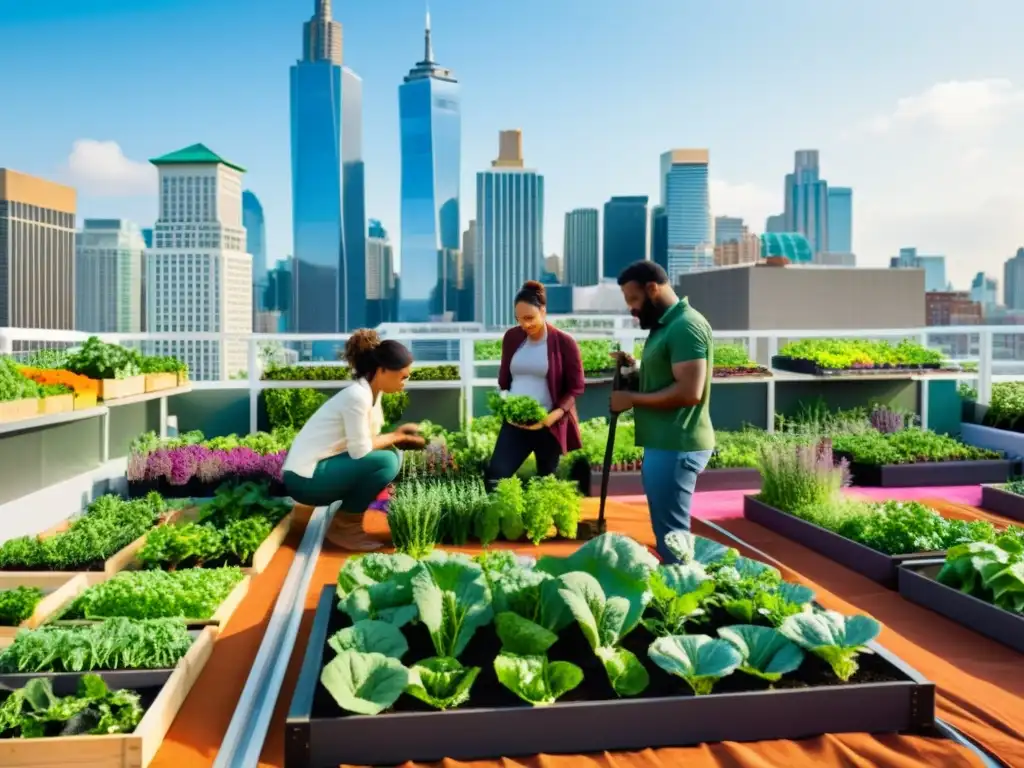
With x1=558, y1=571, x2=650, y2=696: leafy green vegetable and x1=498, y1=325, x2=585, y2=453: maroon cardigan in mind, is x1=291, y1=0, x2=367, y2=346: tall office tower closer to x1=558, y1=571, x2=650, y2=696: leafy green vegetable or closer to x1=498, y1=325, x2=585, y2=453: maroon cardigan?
x1=498, y1=325, x2=585, y2=453: maroon cardigan

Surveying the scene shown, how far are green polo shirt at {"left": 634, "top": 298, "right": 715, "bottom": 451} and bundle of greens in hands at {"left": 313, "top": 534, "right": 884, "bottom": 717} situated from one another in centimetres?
55

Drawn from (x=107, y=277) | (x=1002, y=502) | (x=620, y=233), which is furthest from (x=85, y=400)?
(x=620, y=233)

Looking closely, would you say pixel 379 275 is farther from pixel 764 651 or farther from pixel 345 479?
pixel 764 651

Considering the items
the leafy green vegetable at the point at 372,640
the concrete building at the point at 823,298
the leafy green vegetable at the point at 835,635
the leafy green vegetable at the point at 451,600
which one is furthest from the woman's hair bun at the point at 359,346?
the concrete building at the point at 823,298

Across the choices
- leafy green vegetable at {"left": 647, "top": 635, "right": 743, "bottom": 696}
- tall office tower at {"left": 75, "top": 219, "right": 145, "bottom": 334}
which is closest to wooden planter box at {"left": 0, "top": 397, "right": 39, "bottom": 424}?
leafy green vegetable at {"left": 647, "top": 635, "right": 743, "bottom": 696}

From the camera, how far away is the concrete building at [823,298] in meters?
39.3

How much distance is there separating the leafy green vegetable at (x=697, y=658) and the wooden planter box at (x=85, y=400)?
4323 millimetres

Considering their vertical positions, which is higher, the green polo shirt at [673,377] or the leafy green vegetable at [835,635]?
the green polo shirt at [673,377]

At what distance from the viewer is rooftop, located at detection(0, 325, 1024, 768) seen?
2.77 metres

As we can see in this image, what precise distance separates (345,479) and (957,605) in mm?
3070

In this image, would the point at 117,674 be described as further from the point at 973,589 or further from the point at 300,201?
the point at 300,201

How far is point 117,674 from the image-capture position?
296cm

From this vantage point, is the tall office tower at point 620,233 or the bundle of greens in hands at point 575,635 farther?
the tall office tower at point 620,233

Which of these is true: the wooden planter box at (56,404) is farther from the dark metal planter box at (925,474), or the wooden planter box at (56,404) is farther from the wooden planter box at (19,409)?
the dark metal planter box at (925,474)
